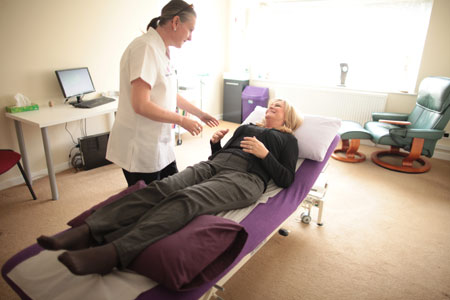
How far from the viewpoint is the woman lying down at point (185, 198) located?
101 centimetres

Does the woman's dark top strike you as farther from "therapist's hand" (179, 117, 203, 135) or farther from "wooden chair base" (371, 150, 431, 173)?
"wooden chair base" (371, 150, 431, 173)

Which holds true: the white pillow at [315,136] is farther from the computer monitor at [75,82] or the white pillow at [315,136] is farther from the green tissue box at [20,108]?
the green tissue box at [20,108]

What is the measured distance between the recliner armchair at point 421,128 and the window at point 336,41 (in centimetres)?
49

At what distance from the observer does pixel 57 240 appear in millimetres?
988

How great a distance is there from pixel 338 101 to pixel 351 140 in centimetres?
83

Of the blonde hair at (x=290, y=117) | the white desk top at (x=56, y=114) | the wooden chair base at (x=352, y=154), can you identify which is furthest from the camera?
the wooden chair base at (x=352, y=154)

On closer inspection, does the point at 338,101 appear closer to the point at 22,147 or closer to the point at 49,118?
the point at 49,118

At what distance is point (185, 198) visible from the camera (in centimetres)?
124

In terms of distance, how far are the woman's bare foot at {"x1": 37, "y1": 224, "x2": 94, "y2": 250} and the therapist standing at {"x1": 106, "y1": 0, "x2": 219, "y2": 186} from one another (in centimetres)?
54

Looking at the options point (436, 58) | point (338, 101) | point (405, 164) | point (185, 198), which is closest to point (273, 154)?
point (185, 198)

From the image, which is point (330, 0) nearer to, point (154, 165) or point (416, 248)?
point (416, 248)

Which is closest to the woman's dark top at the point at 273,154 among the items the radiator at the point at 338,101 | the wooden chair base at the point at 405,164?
the wooden chair base at the point at 405,164

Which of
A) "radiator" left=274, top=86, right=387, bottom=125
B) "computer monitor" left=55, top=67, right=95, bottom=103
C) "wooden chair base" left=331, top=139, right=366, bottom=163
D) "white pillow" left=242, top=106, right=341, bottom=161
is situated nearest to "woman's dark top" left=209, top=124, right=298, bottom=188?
"white pillow" left=242, top=106, right=341, bottom=161

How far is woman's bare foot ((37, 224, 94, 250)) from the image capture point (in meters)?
0.96
